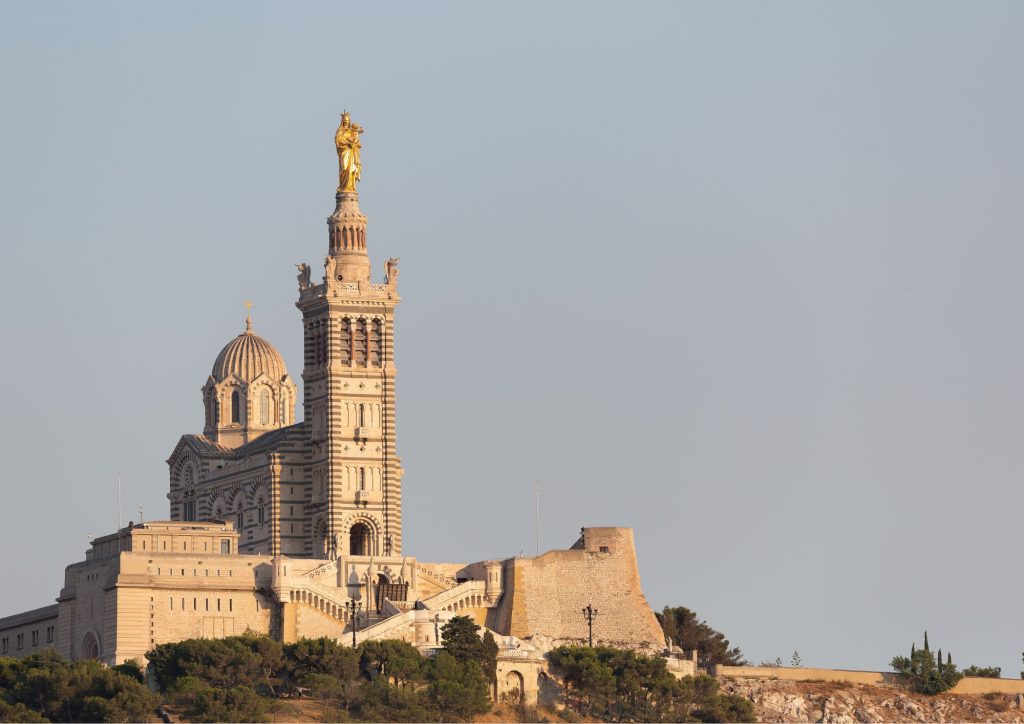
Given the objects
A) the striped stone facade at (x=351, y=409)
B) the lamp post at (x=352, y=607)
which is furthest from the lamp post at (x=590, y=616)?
the lamp post at (x=352, y=607)

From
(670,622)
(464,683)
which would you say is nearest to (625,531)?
(670,622)

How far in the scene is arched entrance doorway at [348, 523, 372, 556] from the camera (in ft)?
640

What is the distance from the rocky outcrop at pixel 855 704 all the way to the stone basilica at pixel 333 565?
597 centimetres

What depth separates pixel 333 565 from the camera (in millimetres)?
190375

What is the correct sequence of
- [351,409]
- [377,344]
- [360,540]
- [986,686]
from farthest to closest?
1. [986,686]
2. [377,344]
3. [351,409]
4. [360,540]

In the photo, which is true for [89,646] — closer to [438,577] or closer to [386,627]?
[386,627]

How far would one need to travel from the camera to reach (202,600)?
186000 millimetres

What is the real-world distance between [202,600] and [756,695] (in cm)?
2810

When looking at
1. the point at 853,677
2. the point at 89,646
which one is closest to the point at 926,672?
the point at 853,677

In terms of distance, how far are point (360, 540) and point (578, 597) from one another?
462 inches

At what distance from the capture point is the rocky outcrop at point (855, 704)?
7490 inches

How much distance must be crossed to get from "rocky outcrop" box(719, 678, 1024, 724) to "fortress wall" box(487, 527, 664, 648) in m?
5.56

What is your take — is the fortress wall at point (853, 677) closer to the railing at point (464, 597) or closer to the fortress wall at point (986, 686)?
the fortress wall at point (986, 686)

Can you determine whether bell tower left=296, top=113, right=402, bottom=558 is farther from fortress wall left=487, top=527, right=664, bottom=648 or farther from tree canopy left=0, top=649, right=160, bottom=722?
tree canopy left=0, top=649, right=160, bottom=722
